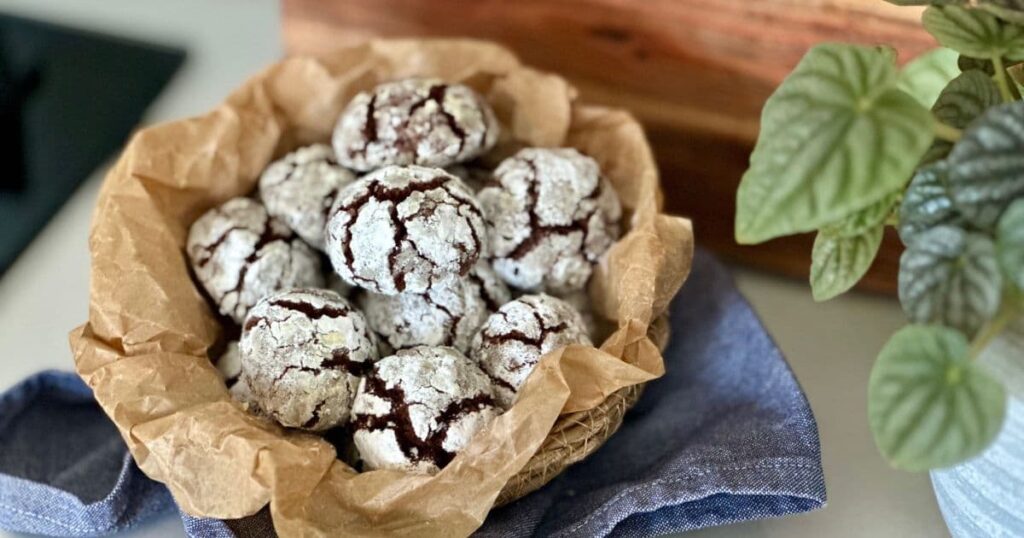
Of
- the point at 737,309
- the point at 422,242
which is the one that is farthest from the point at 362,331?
the point at 737,309

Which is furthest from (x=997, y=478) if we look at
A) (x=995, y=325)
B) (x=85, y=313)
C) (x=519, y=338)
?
(x=85, y=313)

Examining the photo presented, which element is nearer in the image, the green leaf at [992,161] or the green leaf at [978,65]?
the green leaf at [992,161]

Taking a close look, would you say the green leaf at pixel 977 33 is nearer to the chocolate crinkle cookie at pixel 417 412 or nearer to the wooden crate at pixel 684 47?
the wooden crate at pixel 684 47

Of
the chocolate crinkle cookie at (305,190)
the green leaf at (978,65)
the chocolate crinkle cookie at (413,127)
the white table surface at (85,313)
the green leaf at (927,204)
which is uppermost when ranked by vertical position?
the green leaf at (978,65)

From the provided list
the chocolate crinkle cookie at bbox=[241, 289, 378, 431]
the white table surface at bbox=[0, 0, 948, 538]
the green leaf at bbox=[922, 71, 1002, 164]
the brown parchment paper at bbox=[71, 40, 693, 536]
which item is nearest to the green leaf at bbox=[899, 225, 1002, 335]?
the green leaf at bbox=[922, 71, 1002, 164]

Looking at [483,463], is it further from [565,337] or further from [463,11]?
[463,11]

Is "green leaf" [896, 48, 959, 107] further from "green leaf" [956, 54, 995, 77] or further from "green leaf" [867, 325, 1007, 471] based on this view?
"green leaf" [867, 325, 1007, 471]

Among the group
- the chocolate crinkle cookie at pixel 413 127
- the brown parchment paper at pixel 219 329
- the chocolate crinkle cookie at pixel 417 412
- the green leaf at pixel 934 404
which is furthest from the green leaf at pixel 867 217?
the chocolate crinkle cookie at pixel 413 127
